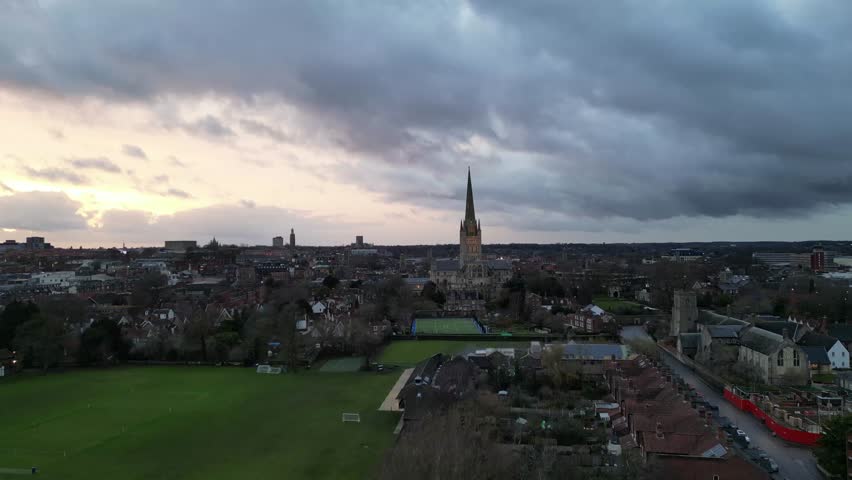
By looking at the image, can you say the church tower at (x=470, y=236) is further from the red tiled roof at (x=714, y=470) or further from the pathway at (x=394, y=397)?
the red tiled roof at (x=714, y=470)

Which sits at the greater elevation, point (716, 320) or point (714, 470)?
point (716, 320)

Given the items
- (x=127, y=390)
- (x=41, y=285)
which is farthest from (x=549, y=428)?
(x=41, y=285)

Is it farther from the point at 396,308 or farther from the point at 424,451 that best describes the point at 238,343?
the point at 424,451

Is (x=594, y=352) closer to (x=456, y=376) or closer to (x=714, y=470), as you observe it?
(x=456, y=376)

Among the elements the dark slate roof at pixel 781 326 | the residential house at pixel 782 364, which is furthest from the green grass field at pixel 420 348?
the dark slate roof at pixel 781 326

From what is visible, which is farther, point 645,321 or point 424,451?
point 645,321

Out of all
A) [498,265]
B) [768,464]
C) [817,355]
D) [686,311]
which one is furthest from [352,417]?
[498,265]
